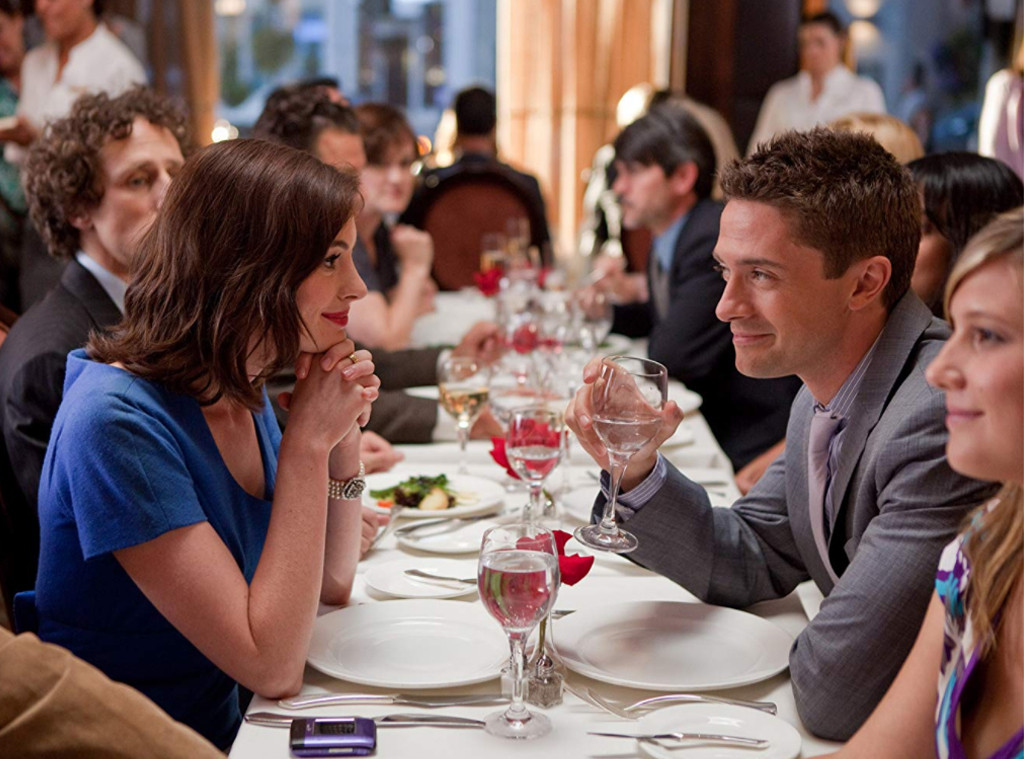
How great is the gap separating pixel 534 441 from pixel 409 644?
459 mm

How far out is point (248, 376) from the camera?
1.67 meters

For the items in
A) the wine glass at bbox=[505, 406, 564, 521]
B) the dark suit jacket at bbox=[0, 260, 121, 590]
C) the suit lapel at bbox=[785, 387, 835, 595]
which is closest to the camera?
the suit lapel at bbox=[785, 387, 835, 595]

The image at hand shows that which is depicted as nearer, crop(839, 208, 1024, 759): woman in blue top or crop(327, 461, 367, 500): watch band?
crop(839, 208, 1024, 759): woman in blue top

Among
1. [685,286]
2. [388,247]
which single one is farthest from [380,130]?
[685,286]

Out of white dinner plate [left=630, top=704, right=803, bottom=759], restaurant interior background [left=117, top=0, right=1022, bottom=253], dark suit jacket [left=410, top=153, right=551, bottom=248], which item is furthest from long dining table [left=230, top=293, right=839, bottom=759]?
restaurant interior background [left=117, top=0, right=1022, bottom=253]

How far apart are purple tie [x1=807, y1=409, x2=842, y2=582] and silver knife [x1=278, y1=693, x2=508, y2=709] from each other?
533 millimetres

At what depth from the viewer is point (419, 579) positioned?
70.4 inches

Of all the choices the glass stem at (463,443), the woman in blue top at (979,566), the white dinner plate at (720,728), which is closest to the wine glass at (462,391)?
the glass stem at (463,443)

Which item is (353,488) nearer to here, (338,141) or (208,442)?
(208,442)

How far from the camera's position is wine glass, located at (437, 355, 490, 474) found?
241 cm

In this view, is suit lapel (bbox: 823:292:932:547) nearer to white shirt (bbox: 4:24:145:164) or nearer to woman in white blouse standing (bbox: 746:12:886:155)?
white shirt (bbox: 4:24:145:164)

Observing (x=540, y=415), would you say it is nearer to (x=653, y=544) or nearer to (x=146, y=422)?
(x=653, y=544)

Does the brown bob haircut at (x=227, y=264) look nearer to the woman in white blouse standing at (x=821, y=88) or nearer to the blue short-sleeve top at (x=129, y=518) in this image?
the blue short-sleeve top at (x=129, y=518)

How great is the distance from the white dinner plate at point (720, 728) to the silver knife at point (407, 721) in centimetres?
20
